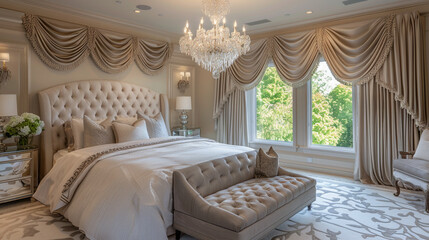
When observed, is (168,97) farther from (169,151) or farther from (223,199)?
(223,199)

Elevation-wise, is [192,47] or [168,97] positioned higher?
[192,47]

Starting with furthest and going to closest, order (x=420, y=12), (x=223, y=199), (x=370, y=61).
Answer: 1. (x=370, y=61)
2. (x=420, y=12)
3. (x=223, y=199)

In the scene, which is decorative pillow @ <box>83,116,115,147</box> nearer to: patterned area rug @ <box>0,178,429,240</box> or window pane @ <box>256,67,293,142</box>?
patterned area rug @ <box>0,178,429,240</box>

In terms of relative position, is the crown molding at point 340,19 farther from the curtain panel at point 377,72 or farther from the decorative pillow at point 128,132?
the decorative pillow at point 128,132

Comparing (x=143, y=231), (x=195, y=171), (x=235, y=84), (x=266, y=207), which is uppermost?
(x=235, y=84)

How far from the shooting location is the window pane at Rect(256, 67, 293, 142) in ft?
19.0

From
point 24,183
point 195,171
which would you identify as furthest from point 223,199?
point 24,183

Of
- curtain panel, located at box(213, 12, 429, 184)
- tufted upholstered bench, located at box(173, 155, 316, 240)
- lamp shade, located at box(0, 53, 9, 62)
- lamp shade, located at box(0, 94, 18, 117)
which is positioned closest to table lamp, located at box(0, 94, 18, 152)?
lamp shade, located at box(0, 94, 18, 117)

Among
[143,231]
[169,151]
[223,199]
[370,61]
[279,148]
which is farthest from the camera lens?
[279,148]

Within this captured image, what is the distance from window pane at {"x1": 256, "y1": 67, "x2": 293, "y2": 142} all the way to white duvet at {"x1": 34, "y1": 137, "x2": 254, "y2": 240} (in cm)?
249

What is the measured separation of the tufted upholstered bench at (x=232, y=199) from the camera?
2.34m

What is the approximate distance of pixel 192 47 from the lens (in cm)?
373

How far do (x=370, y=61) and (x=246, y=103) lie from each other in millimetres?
2488

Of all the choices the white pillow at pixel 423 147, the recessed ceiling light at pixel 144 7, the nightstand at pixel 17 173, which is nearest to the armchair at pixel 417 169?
the white pillow at pixel 423 147
